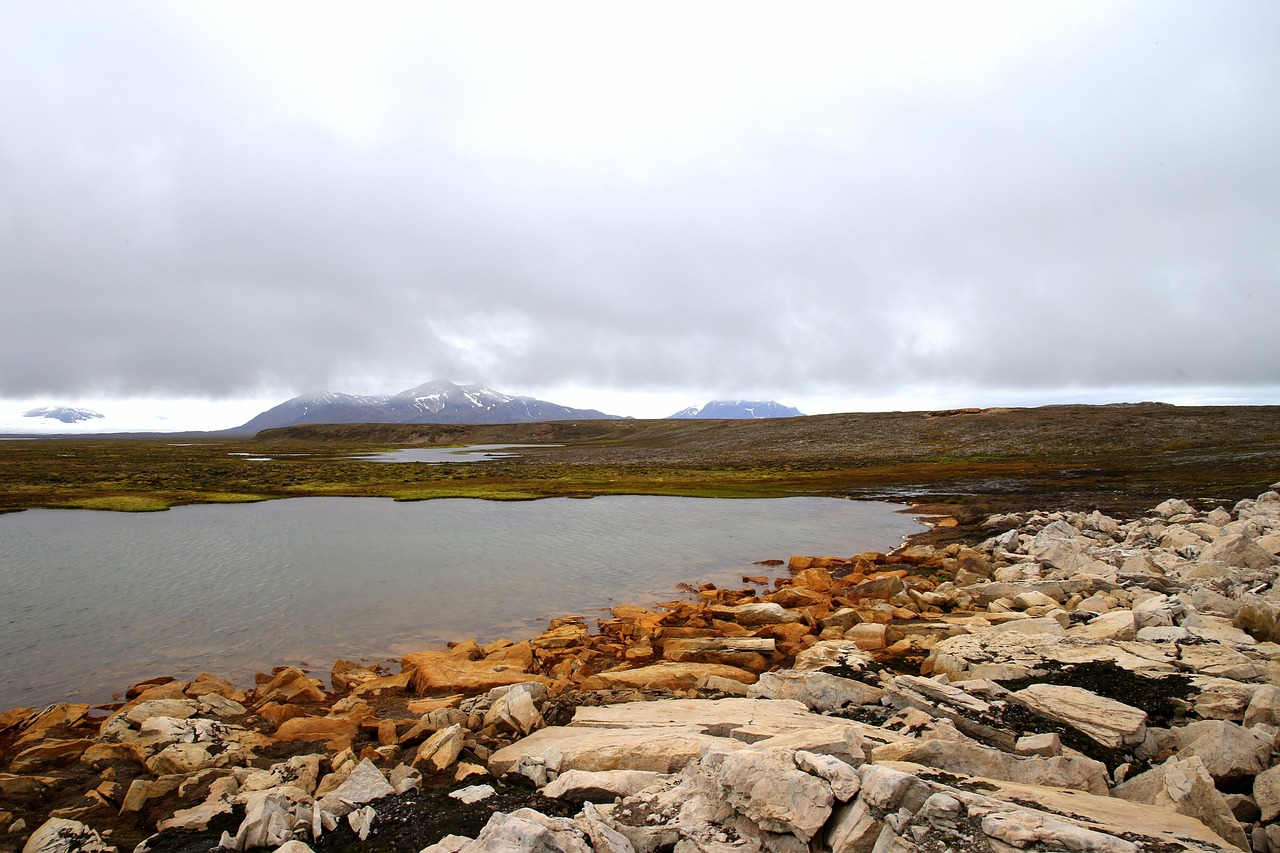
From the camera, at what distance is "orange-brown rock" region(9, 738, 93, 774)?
365 inches

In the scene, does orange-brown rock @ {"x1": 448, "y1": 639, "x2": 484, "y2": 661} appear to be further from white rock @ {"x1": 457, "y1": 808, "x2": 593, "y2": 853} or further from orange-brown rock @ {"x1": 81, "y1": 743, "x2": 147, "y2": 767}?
white rock @ {"x1": 457, "y1": 808, "x2": 593, "y2": 853}

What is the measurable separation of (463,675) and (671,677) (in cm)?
447

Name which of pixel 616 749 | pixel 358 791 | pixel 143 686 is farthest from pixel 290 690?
pixel 616 749

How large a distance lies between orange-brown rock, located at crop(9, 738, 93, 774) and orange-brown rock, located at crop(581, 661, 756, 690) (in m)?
8.20

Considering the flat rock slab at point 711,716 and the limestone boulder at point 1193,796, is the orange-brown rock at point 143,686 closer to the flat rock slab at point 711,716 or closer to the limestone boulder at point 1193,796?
the flat rock slab at point 711,716

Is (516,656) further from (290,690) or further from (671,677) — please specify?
(290,690)

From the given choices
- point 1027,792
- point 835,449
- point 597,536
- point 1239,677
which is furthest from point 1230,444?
point 1027,792

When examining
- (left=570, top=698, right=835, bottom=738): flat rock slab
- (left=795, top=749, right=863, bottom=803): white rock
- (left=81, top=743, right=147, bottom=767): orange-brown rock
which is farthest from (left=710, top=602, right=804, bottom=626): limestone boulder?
(left=81, top=743, right=147, bottom=767): orange-brown rock

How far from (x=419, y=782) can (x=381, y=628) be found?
1148cm

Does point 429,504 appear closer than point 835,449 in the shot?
Yes

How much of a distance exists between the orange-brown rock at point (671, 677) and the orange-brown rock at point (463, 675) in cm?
126

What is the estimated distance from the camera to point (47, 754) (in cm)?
952

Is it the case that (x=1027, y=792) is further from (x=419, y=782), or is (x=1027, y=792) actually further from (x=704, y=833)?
(x=419, y=782)

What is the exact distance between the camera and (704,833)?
20.4ft
